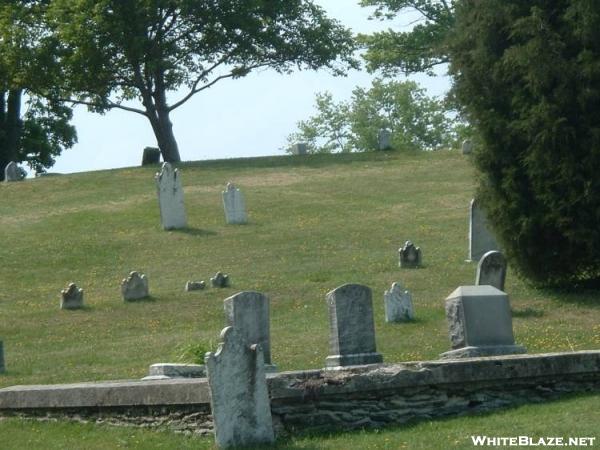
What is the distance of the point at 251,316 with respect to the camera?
698 inches

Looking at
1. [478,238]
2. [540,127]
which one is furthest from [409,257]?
[540,127]

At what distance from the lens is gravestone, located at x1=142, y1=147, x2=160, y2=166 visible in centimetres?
5550

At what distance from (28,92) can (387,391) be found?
175 ft

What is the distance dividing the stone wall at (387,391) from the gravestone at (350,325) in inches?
155

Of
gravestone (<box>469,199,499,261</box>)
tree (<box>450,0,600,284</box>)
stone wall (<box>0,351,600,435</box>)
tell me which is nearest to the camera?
stone wall (<box>0,351,600,435</box>)

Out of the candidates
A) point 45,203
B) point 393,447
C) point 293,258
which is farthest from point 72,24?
point 393,447

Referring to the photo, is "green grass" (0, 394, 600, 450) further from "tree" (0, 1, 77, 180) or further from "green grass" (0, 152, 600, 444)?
"tree" (0, 1, 77, 180)

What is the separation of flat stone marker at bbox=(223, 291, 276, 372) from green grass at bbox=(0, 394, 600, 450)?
13.6 ft

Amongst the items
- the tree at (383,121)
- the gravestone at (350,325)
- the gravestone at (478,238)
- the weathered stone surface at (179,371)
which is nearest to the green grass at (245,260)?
the gravestone at (478,238)

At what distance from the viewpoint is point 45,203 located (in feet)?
145

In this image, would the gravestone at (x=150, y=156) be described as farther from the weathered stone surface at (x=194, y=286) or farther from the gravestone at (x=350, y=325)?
the gravestone at (x=350, y=325)

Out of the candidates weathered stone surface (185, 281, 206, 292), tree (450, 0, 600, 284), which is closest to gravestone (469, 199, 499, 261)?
tree (450, 0, 600, 284)

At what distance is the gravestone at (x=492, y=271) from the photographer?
22.4 metres

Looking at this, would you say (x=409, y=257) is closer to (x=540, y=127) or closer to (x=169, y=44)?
(x=540, y=127)
